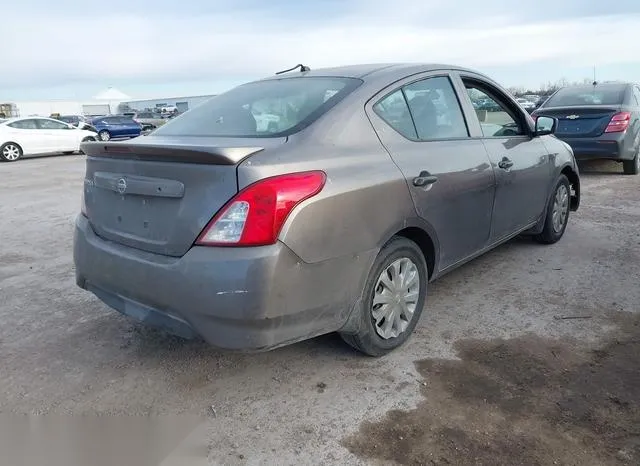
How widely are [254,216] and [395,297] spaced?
3.73 ft

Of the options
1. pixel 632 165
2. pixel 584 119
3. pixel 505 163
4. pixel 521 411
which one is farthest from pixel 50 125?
pixel 521 411

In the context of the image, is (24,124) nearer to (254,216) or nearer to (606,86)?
(606,86)

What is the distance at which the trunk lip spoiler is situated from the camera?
247 cm

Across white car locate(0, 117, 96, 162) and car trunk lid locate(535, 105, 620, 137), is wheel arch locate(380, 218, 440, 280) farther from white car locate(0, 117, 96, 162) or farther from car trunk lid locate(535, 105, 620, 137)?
white car locate(0, 117, 96, 162)

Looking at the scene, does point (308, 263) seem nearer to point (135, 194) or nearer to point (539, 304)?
point (135, 194)

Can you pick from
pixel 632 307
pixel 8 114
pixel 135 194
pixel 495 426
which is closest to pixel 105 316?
pixel 135 194

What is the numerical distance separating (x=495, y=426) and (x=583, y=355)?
0.97 meters

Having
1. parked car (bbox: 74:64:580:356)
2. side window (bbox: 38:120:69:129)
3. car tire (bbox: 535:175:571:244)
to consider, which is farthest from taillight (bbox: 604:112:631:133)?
side window (bbox: 38:120:69:129)

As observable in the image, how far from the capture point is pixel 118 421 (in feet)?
8.75

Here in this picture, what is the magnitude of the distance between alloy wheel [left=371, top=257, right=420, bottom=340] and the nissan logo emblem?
4.66 feet

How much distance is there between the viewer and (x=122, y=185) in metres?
2.84

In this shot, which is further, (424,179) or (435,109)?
(435,109)

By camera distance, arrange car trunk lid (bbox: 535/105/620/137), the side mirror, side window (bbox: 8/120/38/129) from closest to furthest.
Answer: the side mirror < car trunk lid (bbox: 535/105/620/137) < side window (bbox: 8/120/38/129)

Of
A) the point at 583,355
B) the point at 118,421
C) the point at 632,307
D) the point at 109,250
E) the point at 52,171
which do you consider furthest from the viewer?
the point at 52,171
